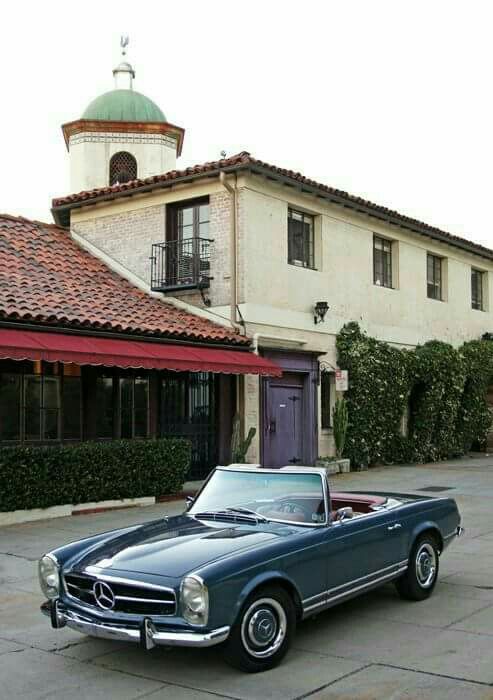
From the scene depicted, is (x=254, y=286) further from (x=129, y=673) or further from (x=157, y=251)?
(x=129, y=673)

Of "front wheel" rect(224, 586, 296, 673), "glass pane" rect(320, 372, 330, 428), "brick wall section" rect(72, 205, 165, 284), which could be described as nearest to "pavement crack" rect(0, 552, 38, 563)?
"front wheel" rect(224, 586, 296, 673)

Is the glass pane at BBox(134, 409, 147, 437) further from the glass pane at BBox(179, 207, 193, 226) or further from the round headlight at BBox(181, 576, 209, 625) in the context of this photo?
the round headlight at BBox(181, 576, 209, 625)

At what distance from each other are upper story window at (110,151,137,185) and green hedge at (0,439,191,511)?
1195cm

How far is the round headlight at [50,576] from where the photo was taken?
5623 mm

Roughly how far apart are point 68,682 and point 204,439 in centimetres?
1067

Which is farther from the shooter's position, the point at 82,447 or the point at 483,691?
the point at 82,447

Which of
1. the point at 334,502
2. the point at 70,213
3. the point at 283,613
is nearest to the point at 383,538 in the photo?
the point at 334,502

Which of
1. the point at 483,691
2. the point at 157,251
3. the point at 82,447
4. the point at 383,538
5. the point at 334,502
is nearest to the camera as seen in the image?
the point at 483,691

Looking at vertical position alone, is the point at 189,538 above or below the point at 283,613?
above

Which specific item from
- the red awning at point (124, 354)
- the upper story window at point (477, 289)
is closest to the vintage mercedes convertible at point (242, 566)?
the red awning at point (124, 354)

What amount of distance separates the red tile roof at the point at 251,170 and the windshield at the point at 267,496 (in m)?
10.0

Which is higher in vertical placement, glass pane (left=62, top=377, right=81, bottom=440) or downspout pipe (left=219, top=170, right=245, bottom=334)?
downspout pipe (left=219, top=170, right=245, bottom=334)

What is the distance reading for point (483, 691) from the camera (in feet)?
15.6

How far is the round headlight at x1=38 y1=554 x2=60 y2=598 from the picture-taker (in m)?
5.62
